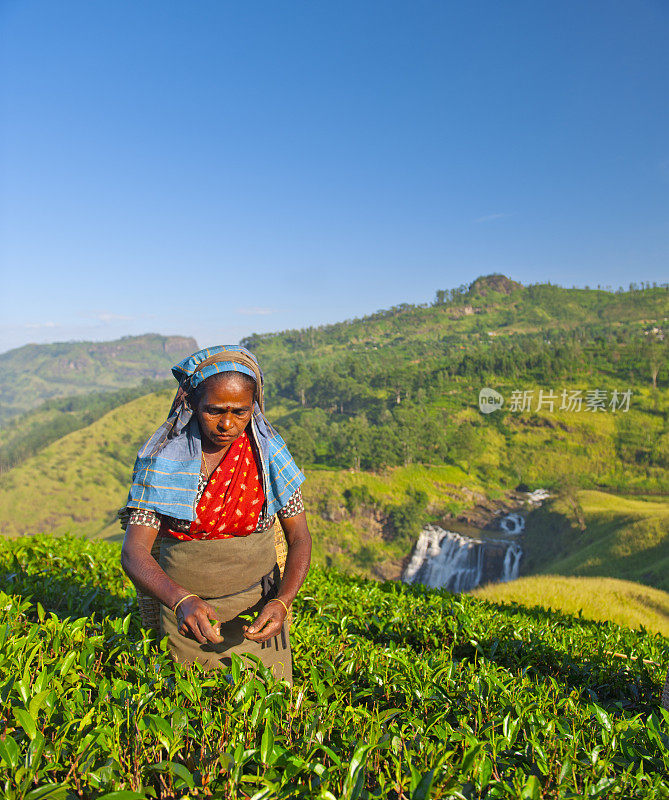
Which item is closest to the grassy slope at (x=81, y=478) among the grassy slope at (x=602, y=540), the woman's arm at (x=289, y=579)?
the grassy slope at (x=602, y=540)

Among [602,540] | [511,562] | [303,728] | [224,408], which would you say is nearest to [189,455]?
[224,408]

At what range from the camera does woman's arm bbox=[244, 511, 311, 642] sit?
→ 6.95ft

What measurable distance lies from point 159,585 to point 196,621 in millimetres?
250

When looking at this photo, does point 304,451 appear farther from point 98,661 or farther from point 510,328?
point 510,328

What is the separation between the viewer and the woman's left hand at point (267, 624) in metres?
2.09

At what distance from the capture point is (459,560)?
182ft

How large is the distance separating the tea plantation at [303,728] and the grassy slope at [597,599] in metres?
4.55

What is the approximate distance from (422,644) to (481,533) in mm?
60064

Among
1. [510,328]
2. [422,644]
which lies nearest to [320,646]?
[422,644]

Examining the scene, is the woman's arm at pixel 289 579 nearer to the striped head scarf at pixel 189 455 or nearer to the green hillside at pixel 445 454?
the striped head scarf at pixel 189 455

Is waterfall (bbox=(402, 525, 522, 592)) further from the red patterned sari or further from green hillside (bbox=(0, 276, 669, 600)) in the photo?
the red patterned sari

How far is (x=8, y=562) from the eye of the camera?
4.24 m

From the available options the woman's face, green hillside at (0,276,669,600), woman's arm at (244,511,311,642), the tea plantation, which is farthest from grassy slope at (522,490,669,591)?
the woman's face

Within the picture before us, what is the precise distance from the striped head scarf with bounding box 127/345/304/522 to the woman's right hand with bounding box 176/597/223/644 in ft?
1.30
